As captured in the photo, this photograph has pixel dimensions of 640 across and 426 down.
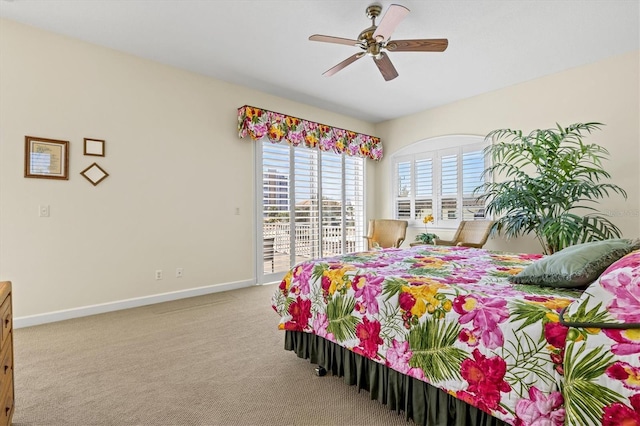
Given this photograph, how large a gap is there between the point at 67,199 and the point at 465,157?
5061mm

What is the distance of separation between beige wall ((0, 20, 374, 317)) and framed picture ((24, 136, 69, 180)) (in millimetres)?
54

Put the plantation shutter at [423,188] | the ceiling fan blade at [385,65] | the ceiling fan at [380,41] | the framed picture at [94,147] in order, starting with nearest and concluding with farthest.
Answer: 1. the ceiling fan at [380,41]
2. the ceiling fan blade at [385,65]
3. the framed picture at [94,147]
4. the plantation shutter at [423,188]

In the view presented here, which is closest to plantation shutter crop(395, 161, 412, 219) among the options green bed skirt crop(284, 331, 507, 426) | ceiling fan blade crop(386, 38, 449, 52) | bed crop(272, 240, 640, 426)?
ceiling fan blade crop(386, 38, 449, 52)

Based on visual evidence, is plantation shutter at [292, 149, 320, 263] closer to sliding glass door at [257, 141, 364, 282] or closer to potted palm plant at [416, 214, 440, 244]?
sliding glass door at [257, 141, 364, 282]

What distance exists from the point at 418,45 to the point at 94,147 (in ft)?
10.7

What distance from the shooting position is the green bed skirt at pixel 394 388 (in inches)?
53.2

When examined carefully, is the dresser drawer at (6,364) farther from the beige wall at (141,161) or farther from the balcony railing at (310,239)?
the balcony railing at (310,239)

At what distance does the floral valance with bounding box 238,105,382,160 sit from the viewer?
420 cm

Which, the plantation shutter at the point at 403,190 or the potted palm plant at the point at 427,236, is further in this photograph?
the plantation shutter at the point at 403,190

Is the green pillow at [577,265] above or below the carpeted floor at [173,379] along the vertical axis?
above

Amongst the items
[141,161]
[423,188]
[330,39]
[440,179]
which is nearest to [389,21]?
[330,39]

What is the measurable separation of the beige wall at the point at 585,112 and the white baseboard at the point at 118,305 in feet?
11.7

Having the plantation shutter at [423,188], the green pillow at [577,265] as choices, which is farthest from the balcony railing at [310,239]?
the green pillow at [577,265]

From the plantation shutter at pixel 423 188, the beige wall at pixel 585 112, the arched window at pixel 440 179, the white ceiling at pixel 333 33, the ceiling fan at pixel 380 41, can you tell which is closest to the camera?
the ceiling fan at pixel 380 41
